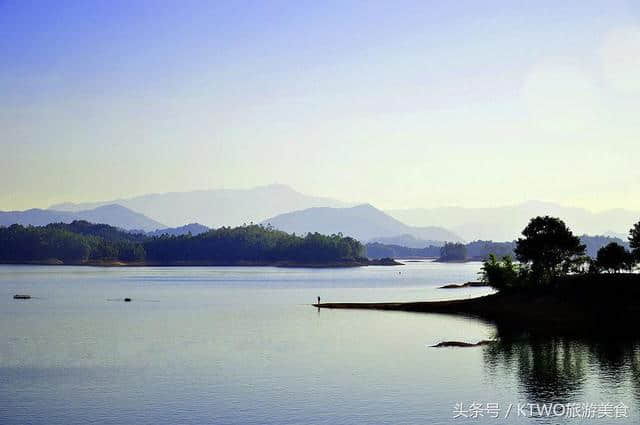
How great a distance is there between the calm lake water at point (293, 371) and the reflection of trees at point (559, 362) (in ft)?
0.55

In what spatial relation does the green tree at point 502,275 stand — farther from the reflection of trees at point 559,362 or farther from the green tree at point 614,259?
the reflection of trees at point 559,362

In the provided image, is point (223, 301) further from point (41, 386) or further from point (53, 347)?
point (41, 386)

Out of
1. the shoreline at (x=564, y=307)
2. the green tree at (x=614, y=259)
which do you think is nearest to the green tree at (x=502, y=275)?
the shoreline at (x=564, y=307)

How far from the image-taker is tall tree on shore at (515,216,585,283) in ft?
421

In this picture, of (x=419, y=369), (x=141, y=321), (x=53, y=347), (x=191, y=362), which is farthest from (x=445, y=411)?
(x=141, y=321)

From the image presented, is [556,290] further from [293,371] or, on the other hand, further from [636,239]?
[293,371]

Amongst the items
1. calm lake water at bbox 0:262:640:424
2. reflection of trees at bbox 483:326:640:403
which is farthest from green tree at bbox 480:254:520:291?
reflection of trees at bbox 483:326:640:403

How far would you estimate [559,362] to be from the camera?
72562mm

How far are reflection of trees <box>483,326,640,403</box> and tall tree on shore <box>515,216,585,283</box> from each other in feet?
123

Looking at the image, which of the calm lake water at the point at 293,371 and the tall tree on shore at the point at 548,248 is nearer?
the calm lake water at the point at 293,371

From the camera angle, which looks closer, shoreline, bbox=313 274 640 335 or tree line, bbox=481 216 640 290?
shoreline, bbox=313 274 640 335

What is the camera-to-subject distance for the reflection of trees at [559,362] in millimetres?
60641

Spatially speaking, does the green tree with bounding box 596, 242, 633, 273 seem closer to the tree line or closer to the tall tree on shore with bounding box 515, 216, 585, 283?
the tree line

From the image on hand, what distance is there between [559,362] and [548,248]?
2321 inches
